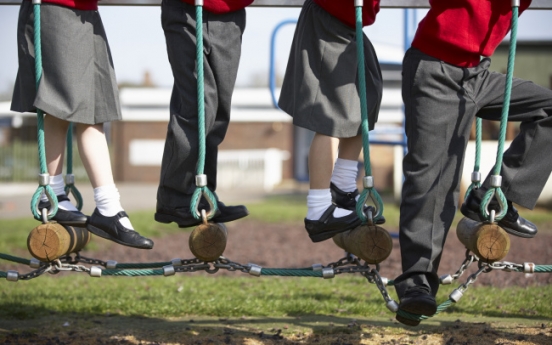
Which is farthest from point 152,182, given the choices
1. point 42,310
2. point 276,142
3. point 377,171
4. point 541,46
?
point 42,310

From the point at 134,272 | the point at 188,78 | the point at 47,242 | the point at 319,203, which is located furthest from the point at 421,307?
the point at 47,242

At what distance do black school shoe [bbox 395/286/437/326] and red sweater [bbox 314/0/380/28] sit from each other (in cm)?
132

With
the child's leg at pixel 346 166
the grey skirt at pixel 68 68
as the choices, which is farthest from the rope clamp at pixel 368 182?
the grey skirt at pixel 68 68

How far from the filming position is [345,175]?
3660mm

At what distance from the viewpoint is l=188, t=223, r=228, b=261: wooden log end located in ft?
10.8

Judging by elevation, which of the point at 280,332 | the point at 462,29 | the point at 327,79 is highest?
the point at 462,29

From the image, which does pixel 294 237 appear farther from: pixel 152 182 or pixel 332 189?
pixel 152 182

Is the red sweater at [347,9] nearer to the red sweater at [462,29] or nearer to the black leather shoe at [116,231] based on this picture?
the red sweater at [462,29]

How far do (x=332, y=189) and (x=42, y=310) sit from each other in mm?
2310

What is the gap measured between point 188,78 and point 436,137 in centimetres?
124

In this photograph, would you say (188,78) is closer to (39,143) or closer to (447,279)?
(39,143)

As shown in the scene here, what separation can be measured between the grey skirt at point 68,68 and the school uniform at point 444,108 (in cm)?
151

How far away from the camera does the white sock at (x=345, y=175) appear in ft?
12.0

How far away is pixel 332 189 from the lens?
12.1 ft
